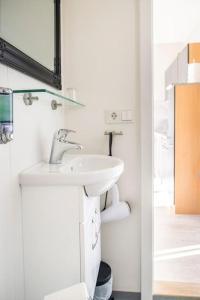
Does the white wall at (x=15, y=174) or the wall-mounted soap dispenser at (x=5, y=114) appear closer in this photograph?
the wall-mounted soap dispenser at (x=5, y=114)

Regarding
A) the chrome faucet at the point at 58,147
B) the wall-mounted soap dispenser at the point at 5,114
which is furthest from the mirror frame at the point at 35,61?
the chrome faucet at the point at 58,147

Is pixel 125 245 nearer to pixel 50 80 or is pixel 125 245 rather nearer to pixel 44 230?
pixel 44 230

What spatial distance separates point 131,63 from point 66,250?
1136 mm

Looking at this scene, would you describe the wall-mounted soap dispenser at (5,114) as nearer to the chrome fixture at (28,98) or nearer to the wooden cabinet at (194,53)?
the chrome fixture at (28,98)

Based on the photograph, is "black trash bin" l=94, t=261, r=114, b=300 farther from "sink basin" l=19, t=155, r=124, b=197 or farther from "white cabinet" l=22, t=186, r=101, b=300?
"sink basin" l=19, t=155, r=124, b=197

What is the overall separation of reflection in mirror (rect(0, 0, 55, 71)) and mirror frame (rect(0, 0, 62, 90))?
29 millimetres

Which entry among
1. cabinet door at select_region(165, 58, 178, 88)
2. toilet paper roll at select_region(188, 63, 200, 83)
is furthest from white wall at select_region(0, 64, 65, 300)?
cabinet door at select_region(165, 58, 178, 88)

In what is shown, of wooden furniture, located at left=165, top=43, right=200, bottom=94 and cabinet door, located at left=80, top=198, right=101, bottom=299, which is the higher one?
wooden furniture, located at left=165, top=43, right=200, bottom=94

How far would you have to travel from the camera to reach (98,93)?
5.59 ft

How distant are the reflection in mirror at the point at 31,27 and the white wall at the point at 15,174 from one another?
0.13 metres

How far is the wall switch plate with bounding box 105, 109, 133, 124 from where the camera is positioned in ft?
5.45

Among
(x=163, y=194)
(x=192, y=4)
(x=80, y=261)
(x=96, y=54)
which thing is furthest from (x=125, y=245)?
(x=192, y=4)

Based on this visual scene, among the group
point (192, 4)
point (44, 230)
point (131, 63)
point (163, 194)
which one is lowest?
point (163, 194)

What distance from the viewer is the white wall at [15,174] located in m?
0.96
